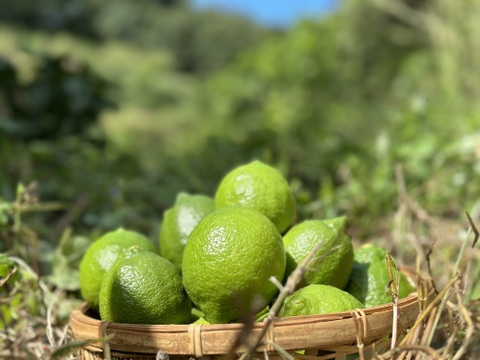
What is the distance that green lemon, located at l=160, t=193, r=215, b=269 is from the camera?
1269 mm

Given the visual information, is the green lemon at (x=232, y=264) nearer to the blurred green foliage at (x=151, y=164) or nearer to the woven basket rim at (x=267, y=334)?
the woven basket rim at (x=267, y=334)

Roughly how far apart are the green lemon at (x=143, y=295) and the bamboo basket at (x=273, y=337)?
65mm

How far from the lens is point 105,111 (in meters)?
3.23

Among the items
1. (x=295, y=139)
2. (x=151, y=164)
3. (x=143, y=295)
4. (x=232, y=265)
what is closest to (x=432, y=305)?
(x=232, y=265)

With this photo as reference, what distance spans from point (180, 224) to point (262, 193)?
0.67 feet

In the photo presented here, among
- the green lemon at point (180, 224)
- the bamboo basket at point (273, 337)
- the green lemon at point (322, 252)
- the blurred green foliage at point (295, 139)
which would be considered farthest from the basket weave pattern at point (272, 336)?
the blurred green foliage at point (295, 139)

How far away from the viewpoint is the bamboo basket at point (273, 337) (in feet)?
3.07

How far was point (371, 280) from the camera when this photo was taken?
48.4 inches

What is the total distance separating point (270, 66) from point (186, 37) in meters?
22.4

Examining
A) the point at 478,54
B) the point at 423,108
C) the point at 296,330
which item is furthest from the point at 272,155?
the point at 478,54

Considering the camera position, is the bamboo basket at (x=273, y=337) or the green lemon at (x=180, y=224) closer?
the bamboo basket at (x=273, y=337)

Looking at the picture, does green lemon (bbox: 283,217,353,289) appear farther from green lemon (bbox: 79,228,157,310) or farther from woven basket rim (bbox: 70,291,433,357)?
green lemon (bbox: 79,228,157,310)

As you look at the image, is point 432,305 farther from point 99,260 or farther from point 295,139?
point 295,139

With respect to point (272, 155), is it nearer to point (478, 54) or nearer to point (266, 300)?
point (266, 300)
